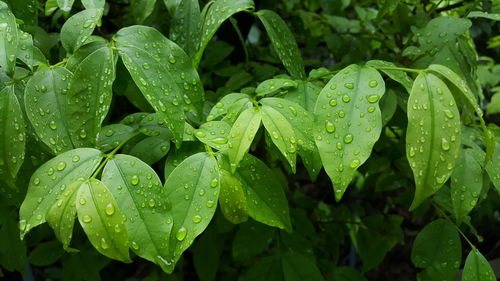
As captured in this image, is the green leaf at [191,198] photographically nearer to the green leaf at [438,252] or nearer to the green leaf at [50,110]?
the green leaf at [50,110]

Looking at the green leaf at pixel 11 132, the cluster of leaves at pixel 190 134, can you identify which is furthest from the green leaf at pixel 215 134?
the green leaf at pixel 11 132

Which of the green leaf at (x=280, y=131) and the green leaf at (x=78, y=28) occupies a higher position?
the green leaf at (x=78, y=28)

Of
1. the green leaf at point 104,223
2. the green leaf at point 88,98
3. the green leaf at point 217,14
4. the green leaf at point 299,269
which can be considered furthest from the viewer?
the green leaf at point 299,269

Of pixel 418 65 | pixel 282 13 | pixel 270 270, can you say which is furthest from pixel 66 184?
pixel 282 13

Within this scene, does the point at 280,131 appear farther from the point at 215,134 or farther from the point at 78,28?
the point at 78,28

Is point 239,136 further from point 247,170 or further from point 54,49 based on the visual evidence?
point 54,49

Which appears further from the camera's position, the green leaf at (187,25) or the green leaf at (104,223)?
the green leaf at (187,25)
